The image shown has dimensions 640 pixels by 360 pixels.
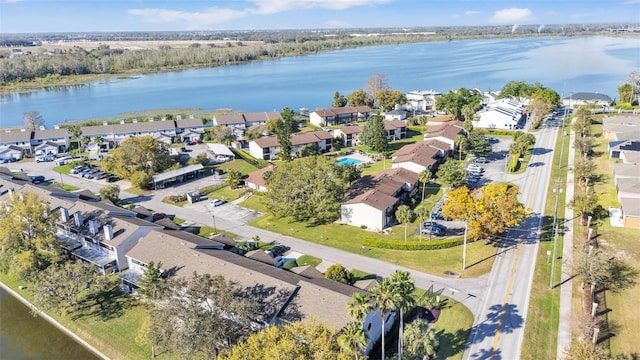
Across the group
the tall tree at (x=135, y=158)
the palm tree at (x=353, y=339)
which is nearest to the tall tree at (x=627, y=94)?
→ the tall tree at (x=135, y=158)

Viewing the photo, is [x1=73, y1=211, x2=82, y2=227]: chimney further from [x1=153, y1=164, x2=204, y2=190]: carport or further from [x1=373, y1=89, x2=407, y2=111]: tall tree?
[x1=373, y1=89, x2=407, y2=111]: tall tree

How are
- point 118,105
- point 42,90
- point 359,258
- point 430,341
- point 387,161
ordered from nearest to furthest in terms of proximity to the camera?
1. point 430,341
2. point 359,258
3. point 387,161
4. point 118,105
5. point 42,90

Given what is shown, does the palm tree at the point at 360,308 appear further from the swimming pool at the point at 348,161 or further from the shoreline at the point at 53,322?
the swimming pool at the point at 348,161

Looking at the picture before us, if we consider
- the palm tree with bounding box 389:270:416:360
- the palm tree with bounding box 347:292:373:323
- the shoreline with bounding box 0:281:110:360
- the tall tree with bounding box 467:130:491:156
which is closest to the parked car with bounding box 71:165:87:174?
the shoreline with bounding box 0:281:110:360

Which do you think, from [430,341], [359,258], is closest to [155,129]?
[359,258]

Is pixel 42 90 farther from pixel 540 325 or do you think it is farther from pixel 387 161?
pixel 540 325

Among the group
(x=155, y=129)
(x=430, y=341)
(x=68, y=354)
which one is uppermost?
(x=155, y=129)

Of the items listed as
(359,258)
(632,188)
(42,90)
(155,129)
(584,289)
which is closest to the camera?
(584,289)
